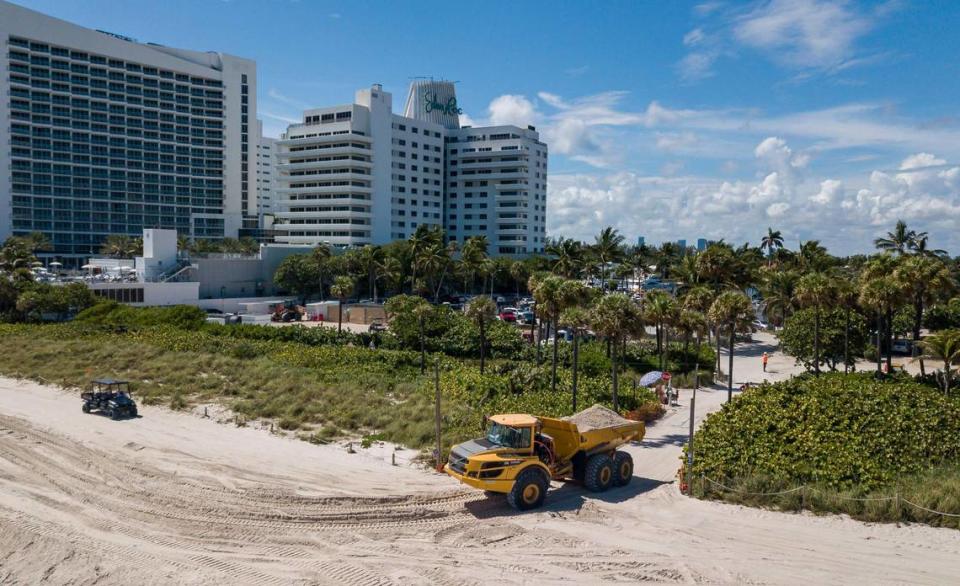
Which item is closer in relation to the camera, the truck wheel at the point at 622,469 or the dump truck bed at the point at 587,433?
the dump truck bed at the point at 587,433

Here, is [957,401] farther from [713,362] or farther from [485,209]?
[485,209]

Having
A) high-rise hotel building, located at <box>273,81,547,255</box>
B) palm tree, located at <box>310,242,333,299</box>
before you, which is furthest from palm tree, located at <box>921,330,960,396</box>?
high-rise hotel building, located at <box>273,81,547,255</box>

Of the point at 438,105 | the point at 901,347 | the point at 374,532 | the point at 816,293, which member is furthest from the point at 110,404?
the point at 438,105

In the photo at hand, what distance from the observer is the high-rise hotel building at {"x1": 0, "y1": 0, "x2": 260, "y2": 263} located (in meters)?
108

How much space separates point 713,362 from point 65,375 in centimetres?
3683

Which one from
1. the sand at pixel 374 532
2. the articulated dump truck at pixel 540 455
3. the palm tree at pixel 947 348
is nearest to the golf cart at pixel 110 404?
the sand at pixel 374 532

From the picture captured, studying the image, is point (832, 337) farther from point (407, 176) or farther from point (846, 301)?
point (407, 176)

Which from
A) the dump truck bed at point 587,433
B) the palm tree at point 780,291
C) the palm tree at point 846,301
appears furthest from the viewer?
the palm tree at point 780,291

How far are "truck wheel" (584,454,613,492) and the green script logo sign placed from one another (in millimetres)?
116935

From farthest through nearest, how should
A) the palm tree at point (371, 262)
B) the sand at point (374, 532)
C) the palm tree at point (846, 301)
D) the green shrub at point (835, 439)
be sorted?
the palm tree at point (371, 262)
the palm tree at point (846, 301)
the green shrub at point (835, 439)
the sand at point (374, 532)

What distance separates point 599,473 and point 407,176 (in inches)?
4017

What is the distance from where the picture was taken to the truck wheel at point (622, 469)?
729 inches

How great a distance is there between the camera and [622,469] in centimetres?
1867

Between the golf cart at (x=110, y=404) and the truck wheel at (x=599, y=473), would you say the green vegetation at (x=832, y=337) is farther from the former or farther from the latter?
the golf cart at (x=110, y=404)
